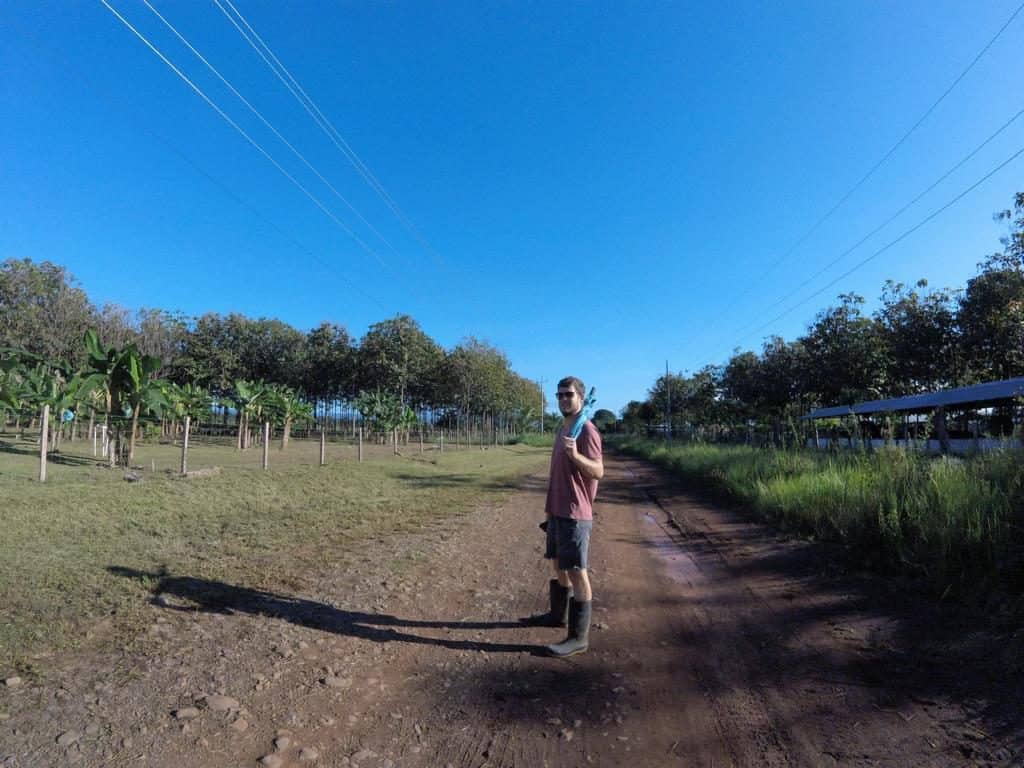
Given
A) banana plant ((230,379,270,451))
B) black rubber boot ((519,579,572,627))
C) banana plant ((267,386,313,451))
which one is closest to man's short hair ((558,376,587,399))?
black rubber boot ((519,579,572,627))

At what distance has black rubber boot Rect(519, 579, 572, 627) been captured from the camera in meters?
4.09

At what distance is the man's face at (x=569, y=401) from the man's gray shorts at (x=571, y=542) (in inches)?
31.9

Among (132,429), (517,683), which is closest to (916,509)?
(517,683)

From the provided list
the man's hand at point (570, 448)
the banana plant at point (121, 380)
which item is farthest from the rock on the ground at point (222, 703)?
the banana plant at point (121, 380)

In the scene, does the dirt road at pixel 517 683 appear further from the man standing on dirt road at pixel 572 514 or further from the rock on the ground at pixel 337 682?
the man standing on dirt road at pixel 572 514

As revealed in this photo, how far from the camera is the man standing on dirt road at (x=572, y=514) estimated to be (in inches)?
143

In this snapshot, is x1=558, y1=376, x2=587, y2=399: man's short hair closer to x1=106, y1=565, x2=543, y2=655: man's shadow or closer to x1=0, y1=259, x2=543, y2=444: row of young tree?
x1=106, y1=565, x2=543, y2=655: man's shadow

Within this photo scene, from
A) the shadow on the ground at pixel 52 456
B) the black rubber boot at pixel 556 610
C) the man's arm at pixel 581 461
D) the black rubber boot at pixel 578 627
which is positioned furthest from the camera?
the shadow on the ground at pixel 52 456

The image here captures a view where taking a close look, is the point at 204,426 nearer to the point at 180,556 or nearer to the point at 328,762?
the point at 180,556

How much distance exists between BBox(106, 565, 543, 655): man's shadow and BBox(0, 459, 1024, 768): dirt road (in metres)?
0.02

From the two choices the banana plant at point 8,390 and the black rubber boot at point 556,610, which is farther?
the banana plant at point 8,390

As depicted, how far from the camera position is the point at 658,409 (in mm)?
61438

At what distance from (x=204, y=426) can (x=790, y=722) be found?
52425 millimetres

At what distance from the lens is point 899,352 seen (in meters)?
21.8
